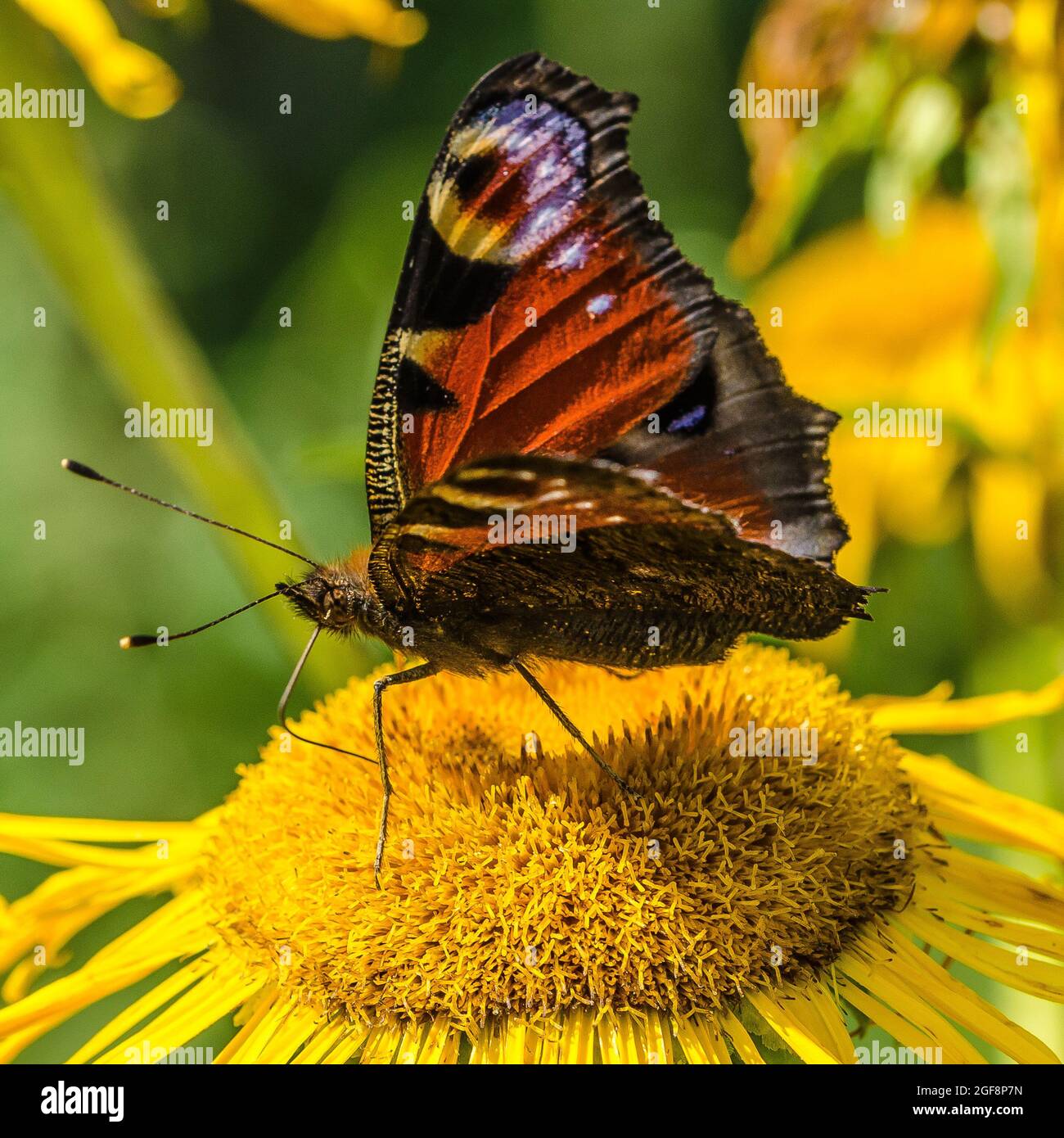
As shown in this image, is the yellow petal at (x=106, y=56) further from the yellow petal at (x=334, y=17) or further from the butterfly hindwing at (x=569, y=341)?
the butterfly hindwing at (x=569, y=341)

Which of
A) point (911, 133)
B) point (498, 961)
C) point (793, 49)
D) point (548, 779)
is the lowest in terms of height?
point (498, 961)

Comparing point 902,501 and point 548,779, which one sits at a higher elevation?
point 902,501

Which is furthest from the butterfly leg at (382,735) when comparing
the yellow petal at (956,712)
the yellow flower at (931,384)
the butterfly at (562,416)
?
the yellow flower at (931,384)

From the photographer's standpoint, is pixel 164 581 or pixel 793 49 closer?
pixel 793 49

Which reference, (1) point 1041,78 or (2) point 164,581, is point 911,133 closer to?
(1) point 1041,78
